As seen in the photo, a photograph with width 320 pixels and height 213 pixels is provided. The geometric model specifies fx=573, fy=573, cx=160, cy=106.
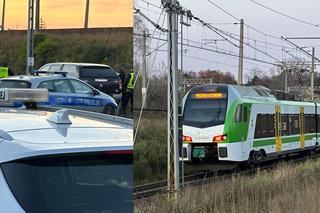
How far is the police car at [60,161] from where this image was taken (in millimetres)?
2354

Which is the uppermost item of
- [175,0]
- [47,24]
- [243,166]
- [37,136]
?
[175,0]

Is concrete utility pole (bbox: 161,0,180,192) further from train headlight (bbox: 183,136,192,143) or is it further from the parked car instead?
train headlight (bbox: 183,136,192,143)

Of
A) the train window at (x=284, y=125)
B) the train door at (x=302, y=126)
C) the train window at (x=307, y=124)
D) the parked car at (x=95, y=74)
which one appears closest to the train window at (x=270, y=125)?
the train window at (x=284, y=125)

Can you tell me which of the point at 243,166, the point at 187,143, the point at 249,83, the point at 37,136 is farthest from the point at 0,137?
the point at 243,166

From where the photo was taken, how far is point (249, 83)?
46.6 feet

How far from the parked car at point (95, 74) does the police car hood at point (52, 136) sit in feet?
1.03

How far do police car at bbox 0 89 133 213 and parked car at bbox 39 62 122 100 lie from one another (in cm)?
22

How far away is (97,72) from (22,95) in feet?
1.86

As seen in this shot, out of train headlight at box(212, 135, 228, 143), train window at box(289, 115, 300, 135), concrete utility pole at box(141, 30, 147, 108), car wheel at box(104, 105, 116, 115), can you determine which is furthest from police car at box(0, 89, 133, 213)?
train window at box(289, 115, 300, 135)

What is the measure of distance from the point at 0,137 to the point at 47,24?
0.97 m

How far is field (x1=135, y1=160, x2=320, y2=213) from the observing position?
21.8 ft

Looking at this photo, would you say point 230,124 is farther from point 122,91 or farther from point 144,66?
point 122,91

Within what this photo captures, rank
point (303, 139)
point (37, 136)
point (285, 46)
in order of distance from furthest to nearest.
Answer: point (303, 139), point (285, 46), point (37, 136)

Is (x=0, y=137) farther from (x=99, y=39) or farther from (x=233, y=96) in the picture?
(x=233, y=96)
